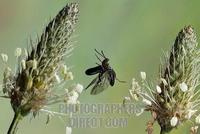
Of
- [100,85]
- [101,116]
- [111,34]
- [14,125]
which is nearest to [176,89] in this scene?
[100,85]

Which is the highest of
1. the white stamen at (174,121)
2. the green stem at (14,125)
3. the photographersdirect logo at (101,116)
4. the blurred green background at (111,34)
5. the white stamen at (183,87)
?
the blurred green background at (111,34)

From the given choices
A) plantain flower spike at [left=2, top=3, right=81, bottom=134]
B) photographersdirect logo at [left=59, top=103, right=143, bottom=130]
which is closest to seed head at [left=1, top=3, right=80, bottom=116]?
plantain flower spike at [left=2, top=3, right=81, bottom=134]

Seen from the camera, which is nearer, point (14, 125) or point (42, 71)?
point (14, 125)

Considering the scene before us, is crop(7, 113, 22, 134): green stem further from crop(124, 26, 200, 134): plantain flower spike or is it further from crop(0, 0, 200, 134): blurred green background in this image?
crop(0, 0, 200, 134): blurred green background

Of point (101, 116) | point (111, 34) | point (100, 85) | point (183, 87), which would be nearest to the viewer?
point (183, 87)

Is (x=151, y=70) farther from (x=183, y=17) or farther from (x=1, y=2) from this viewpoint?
(x=1, y=2)

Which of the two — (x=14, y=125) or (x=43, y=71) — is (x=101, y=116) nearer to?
(x=43, y=71)

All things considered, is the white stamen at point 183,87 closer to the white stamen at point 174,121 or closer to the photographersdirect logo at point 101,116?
the white stamen at point 174,121

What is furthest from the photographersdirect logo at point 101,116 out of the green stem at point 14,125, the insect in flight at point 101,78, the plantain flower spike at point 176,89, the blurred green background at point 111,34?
the green stem at point 14,125
